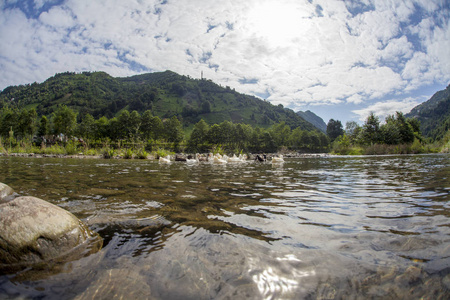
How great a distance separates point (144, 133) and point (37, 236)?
7689 centimetres

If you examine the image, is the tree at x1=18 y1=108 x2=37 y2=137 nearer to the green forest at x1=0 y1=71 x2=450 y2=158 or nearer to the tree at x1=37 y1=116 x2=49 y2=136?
the green forest at x1=0 y1=71 x2=450 y2=158

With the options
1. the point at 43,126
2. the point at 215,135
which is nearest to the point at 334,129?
the point at 215,135

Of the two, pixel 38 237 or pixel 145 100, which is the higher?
pixel 145 100

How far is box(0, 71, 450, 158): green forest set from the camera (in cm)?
4850

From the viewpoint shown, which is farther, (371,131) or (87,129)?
(87,129)

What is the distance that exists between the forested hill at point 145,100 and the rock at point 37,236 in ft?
442

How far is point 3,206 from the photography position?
2.83 meters

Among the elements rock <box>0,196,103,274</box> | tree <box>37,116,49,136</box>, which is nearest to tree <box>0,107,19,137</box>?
tree <box>37,116,49,136</box>

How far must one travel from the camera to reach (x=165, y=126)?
75.9 m

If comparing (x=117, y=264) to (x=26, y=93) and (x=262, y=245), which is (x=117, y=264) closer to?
(x=262, y=245)

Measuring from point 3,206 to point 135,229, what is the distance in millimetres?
1707

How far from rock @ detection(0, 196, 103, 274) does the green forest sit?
28.9 meters

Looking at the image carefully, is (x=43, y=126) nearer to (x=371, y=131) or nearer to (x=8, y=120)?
(x=8, y=120)

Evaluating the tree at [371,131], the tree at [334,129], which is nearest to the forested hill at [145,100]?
the tree at [334,129]
